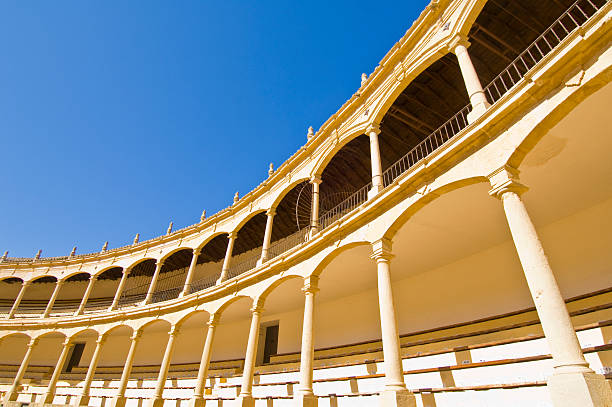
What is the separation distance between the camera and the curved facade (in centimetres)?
537

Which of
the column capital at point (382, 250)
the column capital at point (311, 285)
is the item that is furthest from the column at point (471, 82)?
the column capital at point (311, 285)

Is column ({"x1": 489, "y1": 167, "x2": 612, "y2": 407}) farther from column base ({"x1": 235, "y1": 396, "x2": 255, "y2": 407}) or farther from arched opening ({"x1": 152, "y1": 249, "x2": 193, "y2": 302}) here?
arched opening ({"x1": 152, "y1": 249, "x2": 193, "y2": 302})

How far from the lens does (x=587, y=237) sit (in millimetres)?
7578

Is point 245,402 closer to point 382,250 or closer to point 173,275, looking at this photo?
point 382,250

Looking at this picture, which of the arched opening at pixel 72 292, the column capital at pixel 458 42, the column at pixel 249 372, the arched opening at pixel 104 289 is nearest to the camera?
the column capital at pixel 458 42

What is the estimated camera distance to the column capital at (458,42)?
8107mm

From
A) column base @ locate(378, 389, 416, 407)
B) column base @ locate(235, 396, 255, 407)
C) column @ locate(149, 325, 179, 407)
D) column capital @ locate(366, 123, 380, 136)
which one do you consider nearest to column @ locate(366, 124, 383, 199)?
column capital @ locate(366, 123, 380, 136)

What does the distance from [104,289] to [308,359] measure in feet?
75.0

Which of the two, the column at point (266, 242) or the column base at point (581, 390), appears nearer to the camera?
the column base at point (581, 390)

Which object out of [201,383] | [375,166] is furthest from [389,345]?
[201,383]

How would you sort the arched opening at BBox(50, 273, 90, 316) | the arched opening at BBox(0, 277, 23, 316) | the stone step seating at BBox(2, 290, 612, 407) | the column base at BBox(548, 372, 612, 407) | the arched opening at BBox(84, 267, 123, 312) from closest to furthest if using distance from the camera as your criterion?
the column base at BBox(548, 372, 612, 407)
the stone step seating at BBox(2, 290, 612, 407)
the arched opening at BBox(84, 267, 123, 312)
the arched opening at BBox(50, 273, 90, 316)
the arched opening at BBox(0, 277, 23, 316)

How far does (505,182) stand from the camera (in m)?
5.43

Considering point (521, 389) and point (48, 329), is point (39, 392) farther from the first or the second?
point (521, 389)

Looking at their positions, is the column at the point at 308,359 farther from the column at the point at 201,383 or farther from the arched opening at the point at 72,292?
the arched opening at the point at 72,292
